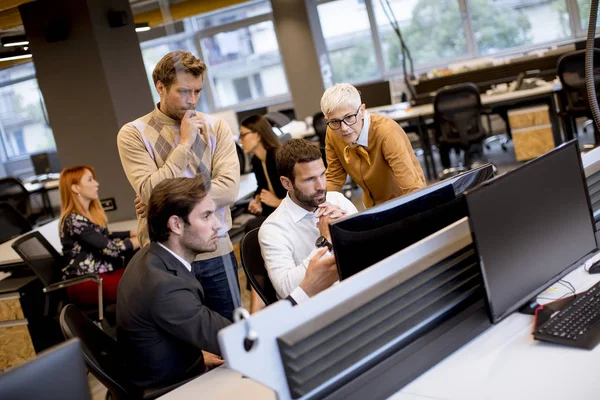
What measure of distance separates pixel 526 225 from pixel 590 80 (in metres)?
0.62

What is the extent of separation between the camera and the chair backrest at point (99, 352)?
2.12 m

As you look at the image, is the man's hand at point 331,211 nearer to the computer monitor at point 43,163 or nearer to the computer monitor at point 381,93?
the computer monitor at point 43,163

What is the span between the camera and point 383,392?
1.56 meters

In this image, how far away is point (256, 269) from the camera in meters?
2.42

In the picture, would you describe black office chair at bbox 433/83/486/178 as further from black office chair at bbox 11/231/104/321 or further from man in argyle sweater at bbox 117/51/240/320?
man in argyle sweater at bbox 117/51/240/320

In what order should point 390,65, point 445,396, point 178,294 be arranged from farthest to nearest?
point 390,65
point 178,294
point 445,396

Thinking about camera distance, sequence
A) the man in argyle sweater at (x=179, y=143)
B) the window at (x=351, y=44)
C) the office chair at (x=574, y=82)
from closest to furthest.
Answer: the man in argyle sweater at (x=179, y=143) < the office chair at (x=574, y=82) < the window at (x=351, y=44)

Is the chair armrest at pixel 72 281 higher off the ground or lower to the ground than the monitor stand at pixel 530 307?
higher

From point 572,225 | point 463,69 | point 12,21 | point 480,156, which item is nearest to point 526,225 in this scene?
Answer: point 572,225

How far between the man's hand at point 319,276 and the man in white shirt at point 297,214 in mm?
426

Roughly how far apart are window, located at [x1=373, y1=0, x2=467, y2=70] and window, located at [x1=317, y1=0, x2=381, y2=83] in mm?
281

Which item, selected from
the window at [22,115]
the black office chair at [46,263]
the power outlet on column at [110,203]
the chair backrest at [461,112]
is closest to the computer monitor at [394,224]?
the power outlet on column at [110,203]

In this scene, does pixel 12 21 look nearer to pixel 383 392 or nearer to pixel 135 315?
pixel 135 315

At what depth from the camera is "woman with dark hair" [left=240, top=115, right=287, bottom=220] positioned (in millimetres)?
3950
